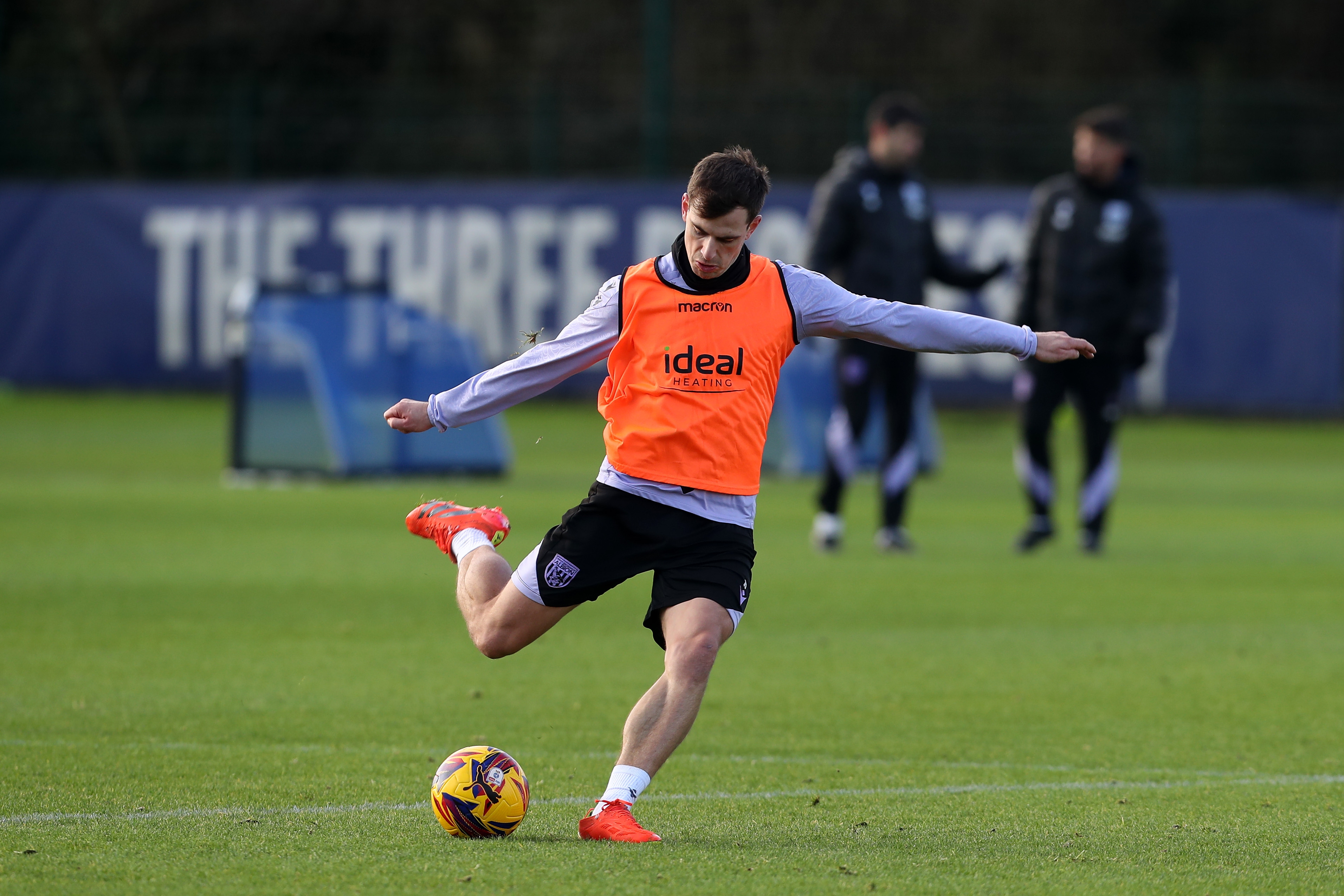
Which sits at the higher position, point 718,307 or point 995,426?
Answer: point 718,307

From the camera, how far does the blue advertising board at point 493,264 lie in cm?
2241

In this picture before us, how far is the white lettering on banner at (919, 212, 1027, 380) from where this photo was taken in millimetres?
22625

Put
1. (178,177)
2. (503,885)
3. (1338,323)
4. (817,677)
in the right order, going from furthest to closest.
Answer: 1. (178,177)
2. (1338,323)
3. (817,677)
4. (503,885)

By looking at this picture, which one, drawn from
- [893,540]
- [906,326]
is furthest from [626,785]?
[893,540]

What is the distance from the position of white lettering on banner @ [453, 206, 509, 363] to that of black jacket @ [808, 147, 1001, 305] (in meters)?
12.4

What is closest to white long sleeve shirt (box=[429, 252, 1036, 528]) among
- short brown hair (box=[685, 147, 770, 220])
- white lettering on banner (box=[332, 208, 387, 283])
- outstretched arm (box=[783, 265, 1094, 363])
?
outstretched arm (box=[783, 265, 1094, 363])

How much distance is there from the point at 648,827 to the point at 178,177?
75.5 ft

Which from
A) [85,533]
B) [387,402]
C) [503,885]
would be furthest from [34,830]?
[387,402]

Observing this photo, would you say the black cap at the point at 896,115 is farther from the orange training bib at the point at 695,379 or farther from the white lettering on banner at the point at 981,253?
the white lettering on banner at the point at 981,253

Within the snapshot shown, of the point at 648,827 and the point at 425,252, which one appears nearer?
the point at 648,827

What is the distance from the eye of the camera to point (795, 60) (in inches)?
1098

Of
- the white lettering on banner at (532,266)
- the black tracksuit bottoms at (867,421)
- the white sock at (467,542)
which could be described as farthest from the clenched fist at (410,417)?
the white lettering on banner at (532,266)

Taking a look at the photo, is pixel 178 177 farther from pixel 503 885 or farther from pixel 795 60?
pixel 503 885

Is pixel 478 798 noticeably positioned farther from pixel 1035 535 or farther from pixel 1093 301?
pixel 1093 301
